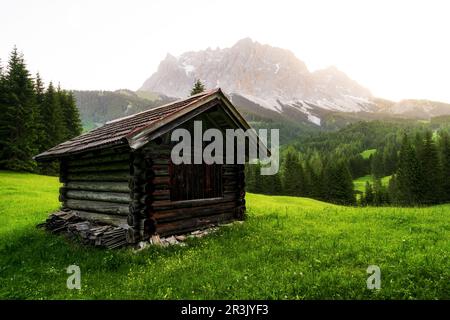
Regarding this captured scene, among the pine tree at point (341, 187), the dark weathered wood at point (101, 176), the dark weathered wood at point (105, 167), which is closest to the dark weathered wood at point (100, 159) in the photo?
the dark weathered wood at point (105, 167)

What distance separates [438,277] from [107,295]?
7525 mm

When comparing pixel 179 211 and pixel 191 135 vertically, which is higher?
pixel 191 135

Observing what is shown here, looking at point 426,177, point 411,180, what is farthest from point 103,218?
point 426,177

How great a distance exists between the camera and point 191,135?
13344mm

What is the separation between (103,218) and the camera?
43.4ft

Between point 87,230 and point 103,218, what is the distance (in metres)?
1.17

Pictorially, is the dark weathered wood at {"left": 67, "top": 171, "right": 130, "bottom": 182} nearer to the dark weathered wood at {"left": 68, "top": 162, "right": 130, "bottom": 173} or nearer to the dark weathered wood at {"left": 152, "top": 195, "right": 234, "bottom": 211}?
the dark weathered wood at {"left": 68, "top": 162, "right": 130, "bottom": 173}

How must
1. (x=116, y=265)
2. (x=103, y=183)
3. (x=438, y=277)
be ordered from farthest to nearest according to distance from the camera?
(x=103, y=183) → (x=116, y=265) → (x=438, y=277)

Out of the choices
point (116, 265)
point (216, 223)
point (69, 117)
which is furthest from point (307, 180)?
point (116, 265)

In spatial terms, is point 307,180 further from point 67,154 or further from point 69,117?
point 67,154

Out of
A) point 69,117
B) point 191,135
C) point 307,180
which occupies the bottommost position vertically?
point 307,180

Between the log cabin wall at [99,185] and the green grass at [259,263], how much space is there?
5.37ft

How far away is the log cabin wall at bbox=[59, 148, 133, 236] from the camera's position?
11.9 m
